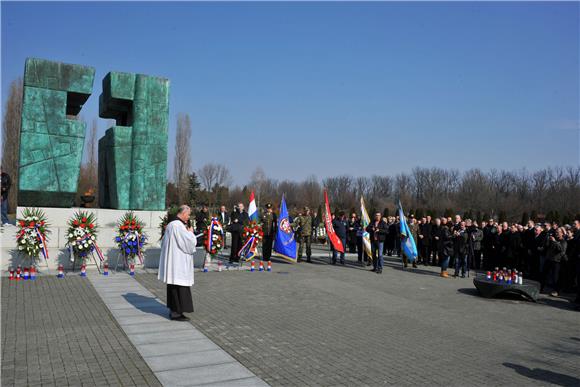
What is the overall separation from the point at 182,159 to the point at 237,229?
32.5 m

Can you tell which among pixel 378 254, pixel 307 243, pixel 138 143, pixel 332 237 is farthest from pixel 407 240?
pixel 138 143

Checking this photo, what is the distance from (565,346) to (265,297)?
19.1 feet

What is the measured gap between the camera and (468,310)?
9930 mm

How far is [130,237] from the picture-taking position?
13117mm

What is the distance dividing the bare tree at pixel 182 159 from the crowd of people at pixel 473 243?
28762 mm

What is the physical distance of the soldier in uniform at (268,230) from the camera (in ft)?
52.1

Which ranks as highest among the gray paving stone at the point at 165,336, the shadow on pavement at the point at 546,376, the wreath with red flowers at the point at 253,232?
the wreath with red flowers at the point at 253,232

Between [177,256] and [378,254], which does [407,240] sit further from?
[177,256]

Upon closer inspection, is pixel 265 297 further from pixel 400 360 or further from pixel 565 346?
pixel 565 346

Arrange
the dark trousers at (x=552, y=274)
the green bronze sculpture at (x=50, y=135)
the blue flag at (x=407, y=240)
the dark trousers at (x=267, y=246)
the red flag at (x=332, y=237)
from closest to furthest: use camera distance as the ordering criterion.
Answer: the dark trousers at (x=552, y=274) → the green bronze sculpture at (x=50, y=135) → the dark trousers at (x=267, y=246) → the blue flag at (x=407, y=240) → the red flag at (x=332, y=237)

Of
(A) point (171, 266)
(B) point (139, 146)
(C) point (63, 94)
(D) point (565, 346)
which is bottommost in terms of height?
(D) point (565, 346)

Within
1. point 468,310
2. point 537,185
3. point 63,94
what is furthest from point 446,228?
point 537,185

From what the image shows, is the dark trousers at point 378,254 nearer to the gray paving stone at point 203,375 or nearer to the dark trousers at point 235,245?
the dark trousers at point 235,245

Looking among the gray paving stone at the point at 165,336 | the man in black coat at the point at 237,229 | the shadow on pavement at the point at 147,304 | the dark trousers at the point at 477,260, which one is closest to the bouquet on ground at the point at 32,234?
the shadow on pavement at the point at 147,304
